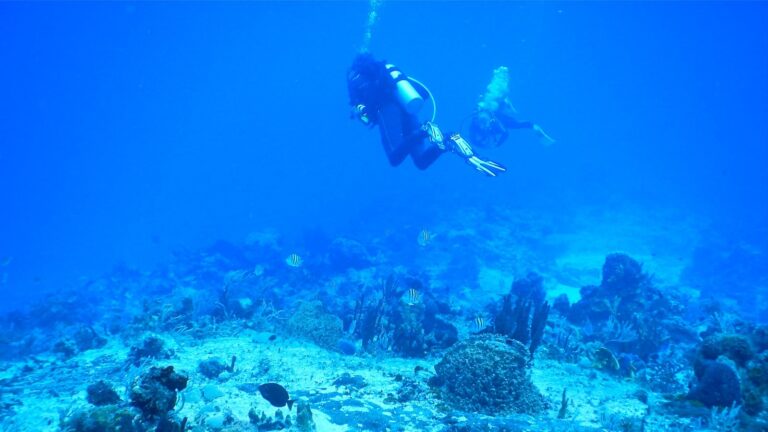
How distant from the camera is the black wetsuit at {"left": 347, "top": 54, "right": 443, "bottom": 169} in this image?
29.9 feet

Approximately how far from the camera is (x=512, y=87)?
190 metres

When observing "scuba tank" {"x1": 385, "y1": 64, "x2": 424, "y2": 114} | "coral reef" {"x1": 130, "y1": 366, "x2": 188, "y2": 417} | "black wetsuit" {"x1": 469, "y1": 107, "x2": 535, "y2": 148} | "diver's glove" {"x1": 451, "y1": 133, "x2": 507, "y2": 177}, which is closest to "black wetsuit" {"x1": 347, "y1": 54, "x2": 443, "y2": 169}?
"scuba tank" {"x1": 385, "y1": 64, "x2": 424, "y2": 114}

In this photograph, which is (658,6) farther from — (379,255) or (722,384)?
(722,384)

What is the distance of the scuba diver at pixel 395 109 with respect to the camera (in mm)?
8789

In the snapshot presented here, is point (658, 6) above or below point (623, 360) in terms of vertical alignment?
above

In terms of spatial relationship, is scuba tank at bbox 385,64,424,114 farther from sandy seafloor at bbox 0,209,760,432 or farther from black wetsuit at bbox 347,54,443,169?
sandy seafloor at bbox 0,209,760,432

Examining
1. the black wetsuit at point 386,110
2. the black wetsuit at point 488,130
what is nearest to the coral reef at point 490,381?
the black wetsuit at point 386,110

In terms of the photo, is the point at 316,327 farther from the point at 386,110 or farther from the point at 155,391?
the point at 155,391

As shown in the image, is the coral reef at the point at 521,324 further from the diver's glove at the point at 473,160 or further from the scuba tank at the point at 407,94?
the scuba tank at the point at 407,94

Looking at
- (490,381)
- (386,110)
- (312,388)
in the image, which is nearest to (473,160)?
(386,110)

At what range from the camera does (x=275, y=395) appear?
16.6ft

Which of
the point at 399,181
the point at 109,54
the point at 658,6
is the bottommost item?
the point at 399,181

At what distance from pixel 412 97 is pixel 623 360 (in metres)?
6.67

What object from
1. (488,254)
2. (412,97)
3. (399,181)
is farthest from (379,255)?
(399,181)
